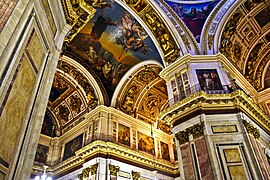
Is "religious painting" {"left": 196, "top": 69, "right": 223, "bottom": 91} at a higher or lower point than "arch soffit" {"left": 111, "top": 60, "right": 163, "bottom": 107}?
lower

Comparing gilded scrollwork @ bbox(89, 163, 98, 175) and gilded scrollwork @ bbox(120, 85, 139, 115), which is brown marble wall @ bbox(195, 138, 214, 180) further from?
gilded scrollwork @ bbox(120, 85, 139, 115)

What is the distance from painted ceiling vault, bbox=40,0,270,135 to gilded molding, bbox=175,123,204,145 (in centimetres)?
375

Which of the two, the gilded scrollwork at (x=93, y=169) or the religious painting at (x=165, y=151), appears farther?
the religious painting at (x=165, y=151)

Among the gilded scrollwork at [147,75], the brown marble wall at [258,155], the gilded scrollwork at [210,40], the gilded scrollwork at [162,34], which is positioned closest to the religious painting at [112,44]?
the gilded scrollwork at [162,34]

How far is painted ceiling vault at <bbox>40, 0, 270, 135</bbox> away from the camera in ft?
36.9

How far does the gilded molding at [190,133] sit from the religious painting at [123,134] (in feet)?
17.0

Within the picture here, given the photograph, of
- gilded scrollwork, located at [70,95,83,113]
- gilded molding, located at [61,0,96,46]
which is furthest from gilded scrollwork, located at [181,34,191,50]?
gilded scrollwork, located at [70,95,83,113]

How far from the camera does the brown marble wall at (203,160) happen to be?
23.6ft

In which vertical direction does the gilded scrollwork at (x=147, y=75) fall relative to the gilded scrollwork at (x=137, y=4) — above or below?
below

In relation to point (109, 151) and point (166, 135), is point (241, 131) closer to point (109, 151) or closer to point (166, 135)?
point (109, 151)

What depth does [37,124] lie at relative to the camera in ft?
13.1

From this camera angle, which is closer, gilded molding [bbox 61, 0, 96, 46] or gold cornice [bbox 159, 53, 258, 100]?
gilded molding [bbox 61, 0, 96, 46]

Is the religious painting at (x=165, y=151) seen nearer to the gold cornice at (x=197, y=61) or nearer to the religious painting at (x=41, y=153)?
the gold cornice at (x=197, y=61)

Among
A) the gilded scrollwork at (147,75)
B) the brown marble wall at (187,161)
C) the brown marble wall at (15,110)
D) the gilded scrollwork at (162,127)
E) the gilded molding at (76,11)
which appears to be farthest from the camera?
the gilded scrollwork at (162,127)
